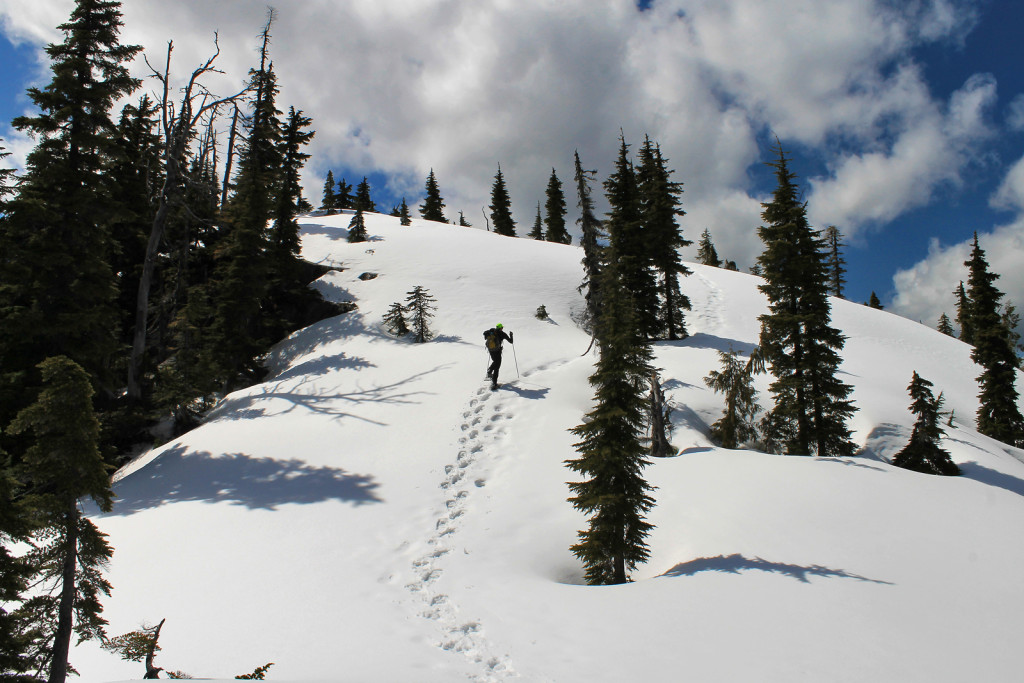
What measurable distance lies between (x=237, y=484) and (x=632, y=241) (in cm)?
2479

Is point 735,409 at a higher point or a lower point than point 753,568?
higher

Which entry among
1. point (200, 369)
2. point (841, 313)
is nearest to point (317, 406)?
point (200, 369)

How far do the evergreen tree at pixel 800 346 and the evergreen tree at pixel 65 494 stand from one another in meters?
17.8

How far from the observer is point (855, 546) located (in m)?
8.09

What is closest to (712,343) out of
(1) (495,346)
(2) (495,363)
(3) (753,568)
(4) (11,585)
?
(2) (495,363)

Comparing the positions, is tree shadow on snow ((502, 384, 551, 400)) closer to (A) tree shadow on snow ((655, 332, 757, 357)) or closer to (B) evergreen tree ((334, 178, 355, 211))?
(A) tree shadow on snow ((655, 332, 757, 357))

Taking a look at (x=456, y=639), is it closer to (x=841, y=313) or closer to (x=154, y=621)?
(x=154, y=621)

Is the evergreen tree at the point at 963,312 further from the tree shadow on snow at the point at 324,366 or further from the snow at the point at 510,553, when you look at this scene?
the tree shadow on snow at the point at 324,366

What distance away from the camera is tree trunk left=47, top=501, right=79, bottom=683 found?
430 cm

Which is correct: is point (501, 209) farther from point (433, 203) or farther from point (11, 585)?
point (11, 585)

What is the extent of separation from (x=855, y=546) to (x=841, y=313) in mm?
34702

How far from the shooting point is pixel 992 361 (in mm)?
27688

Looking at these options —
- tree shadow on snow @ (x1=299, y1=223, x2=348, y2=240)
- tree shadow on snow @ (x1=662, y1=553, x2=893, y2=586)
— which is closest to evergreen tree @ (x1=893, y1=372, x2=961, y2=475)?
tree shadow on snow @ (x1=662, y1=553, x2=893, y2=586)

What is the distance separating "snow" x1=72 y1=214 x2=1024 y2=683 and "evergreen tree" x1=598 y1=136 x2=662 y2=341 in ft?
38.1
